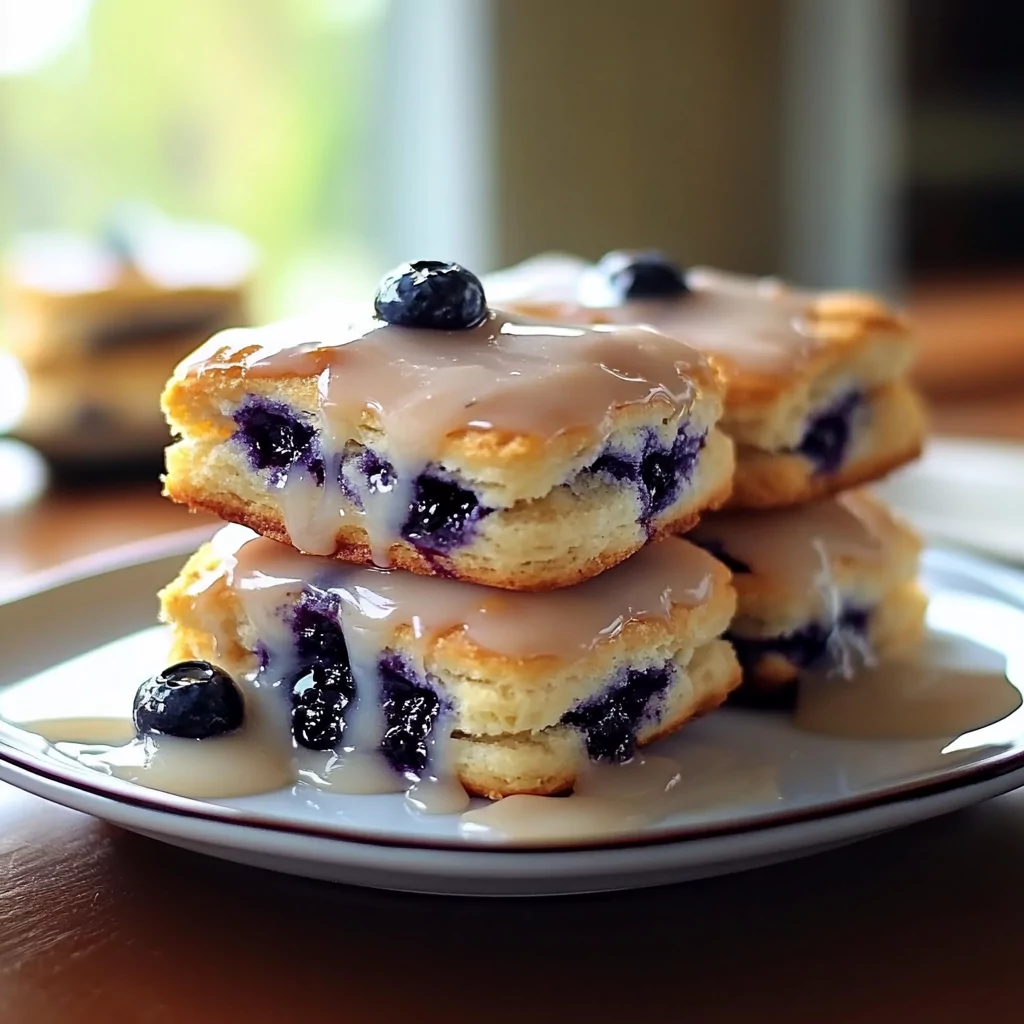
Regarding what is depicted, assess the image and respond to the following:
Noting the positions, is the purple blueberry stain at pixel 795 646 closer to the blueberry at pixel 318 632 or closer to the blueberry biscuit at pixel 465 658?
the blueberry biscuit at pixel 465 658

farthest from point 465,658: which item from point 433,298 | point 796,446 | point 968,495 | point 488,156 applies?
point 488,156

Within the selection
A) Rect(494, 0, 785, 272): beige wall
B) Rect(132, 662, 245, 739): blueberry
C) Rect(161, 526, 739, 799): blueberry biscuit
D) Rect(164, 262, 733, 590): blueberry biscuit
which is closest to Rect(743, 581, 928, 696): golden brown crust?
Rect(161, 526, 739, 799): blueberry biscuit

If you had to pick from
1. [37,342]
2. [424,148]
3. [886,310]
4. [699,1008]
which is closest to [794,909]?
[699,1008]

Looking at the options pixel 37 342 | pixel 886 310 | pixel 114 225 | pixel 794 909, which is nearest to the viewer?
pixel 794 909

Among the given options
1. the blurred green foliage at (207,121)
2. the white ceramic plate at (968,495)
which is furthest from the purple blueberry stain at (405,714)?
the blurred green foliage at (207,121)

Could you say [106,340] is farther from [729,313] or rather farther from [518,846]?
[518,846]

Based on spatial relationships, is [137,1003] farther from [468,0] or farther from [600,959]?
[468,0]
